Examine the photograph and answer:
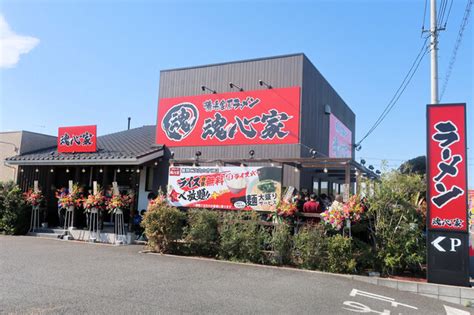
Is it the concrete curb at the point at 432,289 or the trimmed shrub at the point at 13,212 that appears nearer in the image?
the concrete curb at the point at 432,289

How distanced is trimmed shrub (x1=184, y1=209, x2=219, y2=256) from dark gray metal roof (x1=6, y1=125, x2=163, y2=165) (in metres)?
3.84

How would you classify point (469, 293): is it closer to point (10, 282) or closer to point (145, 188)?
point (10, 282)

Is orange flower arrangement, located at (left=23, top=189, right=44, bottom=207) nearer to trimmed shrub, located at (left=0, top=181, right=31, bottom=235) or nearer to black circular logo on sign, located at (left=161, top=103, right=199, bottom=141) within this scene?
trimmed shrub, located at (left=0, top=181, right=31, bottom=235)

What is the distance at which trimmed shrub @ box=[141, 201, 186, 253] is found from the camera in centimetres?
1006

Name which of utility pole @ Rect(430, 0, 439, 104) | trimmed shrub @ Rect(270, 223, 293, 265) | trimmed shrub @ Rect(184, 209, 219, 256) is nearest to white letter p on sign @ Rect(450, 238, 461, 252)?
trimmed shrub @ Rect(270, 223, 293, 265)

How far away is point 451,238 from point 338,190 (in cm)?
1074

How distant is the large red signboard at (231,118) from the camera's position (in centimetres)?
1226

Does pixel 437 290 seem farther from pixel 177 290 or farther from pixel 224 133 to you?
pixel 224 133

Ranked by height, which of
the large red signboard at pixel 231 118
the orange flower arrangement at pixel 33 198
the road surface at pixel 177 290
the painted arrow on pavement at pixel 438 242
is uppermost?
the large red signboard at pixel 231 118

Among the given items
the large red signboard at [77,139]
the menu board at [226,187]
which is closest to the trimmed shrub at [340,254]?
the menu board at [226,187]

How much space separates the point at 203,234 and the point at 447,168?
5996 mm

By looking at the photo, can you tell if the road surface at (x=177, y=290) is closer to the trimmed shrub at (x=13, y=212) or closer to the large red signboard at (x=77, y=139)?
the trimmed shrub at (x=13, y=212)

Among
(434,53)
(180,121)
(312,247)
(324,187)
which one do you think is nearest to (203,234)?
(312,247)

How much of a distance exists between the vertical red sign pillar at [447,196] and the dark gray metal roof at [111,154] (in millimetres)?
8981
